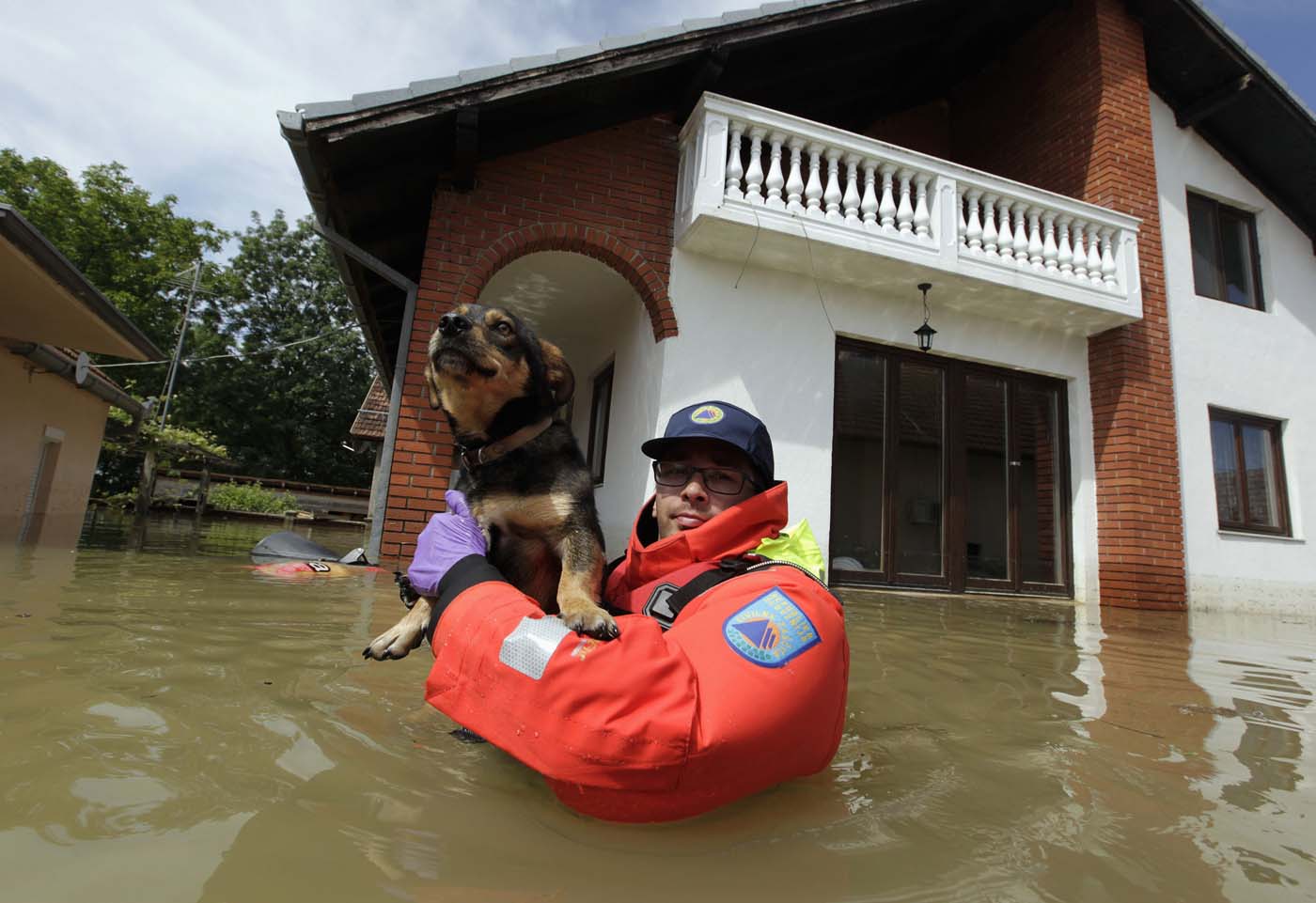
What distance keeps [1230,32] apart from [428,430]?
1069 cm

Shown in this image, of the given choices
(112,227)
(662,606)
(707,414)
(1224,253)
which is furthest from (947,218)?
(112,227)

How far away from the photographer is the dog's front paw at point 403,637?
1.91m

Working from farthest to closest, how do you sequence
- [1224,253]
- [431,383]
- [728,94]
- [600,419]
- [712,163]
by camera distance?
[1224,253] < [600,419] < [728,94] < [712,163] < [431,383]

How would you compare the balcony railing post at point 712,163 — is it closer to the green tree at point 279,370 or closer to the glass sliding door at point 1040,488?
the glass sliding door at point 1040,488

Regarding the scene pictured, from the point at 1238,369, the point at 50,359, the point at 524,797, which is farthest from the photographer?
the point at 1238,369

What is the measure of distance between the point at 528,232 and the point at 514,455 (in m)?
4.94

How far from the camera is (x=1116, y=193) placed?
819cm

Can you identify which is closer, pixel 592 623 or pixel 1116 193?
pixel 592 623

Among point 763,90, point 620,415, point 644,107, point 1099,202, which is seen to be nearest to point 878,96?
point 763,90

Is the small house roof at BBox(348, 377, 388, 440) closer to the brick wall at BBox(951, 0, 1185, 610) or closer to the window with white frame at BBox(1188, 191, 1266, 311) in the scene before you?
the brick wall at BBox(951, 0, 1185, 610)

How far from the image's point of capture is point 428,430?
6301 mm

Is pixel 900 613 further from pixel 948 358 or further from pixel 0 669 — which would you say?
pixel 0 669

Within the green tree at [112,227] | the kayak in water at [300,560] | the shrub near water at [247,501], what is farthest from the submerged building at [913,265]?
the green tree at [112,227]

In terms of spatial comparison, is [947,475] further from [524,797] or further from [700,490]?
[524,797]
